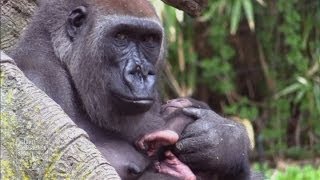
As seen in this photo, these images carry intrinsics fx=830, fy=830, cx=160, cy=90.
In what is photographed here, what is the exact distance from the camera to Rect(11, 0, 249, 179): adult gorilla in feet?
10.0

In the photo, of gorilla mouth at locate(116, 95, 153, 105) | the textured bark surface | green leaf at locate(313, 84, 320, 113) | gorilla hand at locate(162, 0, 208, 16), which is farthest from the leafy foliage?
the textured bark surface

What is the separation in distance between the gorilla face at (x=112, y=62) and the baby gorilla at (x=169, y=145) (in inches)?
4.4

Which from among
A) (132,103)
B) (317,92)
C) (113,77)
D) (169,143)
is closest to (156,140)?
(169,143)

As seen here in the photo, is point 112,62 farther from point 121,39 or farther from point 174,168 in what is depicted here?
point 174,168

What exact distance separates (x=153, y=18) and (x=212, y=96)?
550cm

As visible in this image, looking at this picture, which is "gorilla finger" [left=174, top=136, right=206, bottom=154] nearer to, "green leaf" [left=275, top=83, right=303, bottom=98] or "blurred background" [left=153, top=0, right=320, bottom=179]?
"blurred background" [left=153, top=0, right=320, bottom=179]

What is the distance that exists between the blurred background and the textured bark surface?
234 inches

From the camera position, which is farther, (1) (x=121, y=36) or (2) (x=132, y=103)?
(1) (x=121, y=36)

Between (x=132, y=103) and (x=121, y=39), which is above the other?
(x=121, y=39)

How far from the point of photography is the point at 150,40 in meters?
3.27

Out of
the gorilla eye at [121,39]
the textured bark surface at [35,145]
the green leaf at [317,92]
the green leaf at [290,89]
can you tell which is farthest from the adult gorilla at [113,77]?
the green leaf at [290,89]

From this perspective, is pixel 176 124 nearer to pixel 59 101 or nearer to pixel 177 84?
pixel 59 101

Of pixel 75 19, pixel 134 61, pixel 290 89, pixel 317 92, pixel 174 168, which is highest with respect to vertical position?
pixel 75 19

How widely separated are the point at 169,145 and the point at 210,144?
15cm
